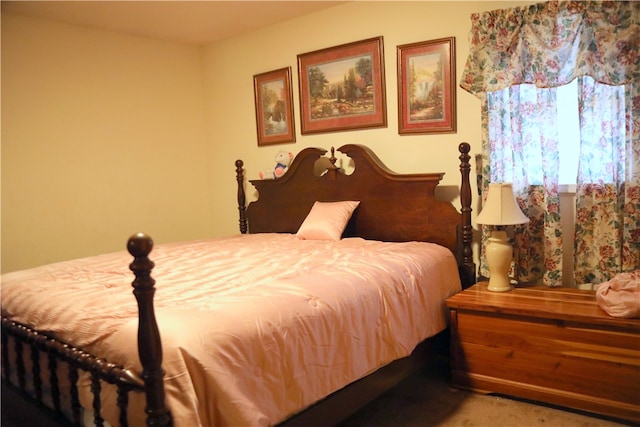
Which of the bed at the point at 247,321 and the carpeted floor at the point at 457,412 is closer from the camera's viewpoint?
the bed at the point at 247,321

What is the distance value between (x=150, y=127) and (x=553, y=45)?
3.14 metres

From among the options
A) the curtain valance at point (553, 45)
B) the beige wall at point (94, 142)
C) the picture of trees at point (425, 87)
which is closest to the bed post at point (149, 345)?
the curtain valance at point (553, 45)

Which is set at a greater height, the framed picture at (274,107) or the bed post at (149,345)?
the framed picture at (274,107)

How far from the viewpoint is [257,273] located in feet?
7.30

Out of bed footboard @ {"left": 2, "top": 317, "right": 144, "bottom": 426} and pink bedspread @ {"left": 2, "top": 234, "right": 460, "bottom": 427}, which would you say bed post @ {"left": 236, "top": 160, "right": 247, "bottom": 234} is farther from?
bed footboard @ {"left": 2, "top": 317, "right": 144, "bottom": 426}

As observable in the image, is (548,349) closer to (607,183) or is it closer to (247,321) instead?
(607,183)

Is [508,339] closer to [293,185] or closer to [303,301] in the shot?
[303,301]

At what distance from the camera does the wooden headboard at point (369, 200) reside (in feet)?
9.60

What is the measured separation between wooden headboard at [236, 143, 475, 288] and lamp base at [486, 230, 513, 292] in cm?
23

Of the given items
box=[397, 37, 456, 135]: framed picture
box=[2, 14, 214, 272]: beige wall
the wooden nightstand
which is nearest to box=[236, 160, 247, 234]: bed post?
box=[2, 14, 214, 272]: beige wall

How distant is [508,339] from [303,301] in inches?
46.0

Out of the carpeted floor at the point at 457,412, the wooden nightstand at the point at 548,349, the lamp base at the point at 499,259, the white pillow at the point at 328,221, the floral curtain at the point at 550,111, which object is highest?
the floral curtain at the point at 550,111

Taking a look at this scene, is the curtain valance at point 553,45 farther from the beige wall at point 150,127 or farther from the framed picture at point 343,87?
the framed picture at point 343,87

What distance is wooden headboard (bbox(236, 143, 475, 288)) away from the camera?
2.93 meters
